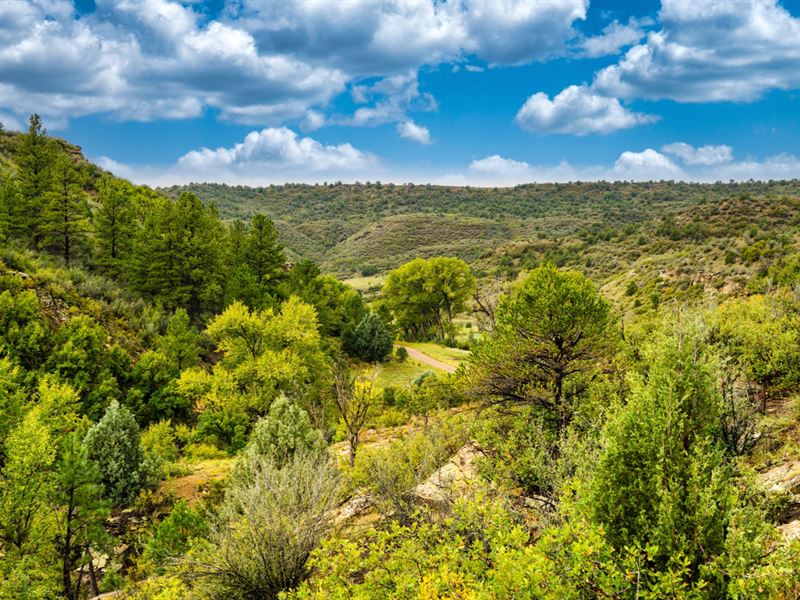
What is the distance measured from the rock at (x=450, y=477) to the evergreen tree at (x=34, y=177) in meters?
37.9

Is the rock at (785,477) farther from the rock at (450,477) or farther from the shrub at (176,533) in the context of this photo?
the shrub at (176,533)

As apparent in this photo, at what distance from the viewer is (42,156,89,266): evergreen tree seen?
38.4m

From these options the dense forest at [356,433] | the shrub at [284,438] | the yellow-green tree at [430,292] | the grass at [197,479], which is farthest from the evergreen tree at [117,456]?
the yellow-green tree at [430,292]

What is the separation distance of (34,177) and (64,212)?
5.28 metres

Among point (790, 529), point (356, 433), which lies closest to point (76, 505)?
point (356, 433)

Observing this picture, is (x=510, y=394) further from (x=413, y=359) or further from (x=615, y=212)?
(x=615, y=212)

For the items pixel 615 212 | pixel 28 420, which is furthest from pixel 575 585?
pixel 615 212

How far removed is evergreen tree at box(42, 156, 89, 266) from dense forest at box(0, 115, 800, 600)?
0.22 meters

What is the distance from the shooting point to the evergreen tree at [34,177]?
3906 centimetres

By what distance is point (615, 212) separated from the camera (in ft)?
543

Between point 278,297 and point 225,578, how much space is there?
117ft

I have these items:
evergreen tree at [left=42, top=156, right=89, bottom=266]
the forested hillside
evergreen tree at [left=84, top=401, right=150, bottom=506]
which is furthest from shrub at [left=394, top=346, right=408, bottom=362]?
evergreen tree at [left=84, top=401, right=150, bottom=506]

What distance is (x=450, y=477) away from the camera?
1446cm

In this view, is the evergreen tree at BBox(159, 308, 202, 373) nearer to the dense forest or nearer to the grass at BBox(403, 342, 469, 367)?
the dense forest
